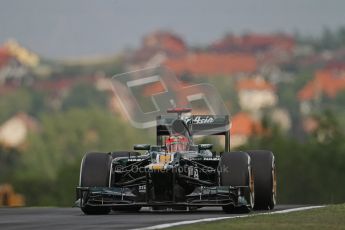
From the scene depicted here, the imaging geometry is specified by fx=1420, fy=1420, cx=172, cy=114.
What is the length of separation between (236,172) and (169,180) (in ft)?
4.72

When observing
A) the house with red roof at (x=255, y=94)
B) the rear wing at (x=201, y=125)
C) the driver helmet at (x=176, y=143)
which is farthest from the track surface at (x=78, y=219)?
the house with red roof at (x=255, y=94)

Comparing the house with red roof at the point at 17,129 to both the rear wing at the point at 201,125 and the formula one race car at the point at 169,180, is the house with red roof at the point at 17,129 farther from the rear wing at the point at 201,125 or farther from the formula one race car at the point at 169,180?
the formula one race car at the point at 169,180

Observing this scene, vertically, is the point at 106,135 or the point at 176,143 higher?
the point at 106,135

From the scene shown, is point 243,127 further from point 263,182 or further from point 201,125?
point 263,182

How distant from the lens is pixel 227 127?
107 ft

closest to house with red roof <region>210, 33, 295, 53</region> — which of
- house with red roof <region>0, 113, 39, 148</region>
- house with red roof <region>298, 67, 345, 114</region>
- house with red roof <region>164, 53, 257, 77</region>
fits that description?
house with red roof <region>164, 53, 257, 77</region>

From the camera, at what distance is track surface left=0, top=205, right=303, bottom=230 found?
2431 centimetres

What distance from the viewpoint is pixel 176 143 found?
3111 cm

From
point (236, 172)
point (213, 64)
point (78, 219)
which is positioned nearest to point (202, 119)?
point (236, 172)

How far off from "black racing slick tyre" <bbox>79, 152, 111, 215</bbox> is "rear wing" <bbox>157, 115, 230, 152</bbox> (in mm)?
2570

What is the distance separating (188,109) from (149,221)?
6.78 meters

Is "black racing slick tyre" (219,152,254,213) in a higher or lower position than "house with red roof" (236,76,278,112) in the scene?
lower

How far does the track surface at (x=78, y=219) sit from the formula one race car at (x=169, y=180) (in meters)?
0.34

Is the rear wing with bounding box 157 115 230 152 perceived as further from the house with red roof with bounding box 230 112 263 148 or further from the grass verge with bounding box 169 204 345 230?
the house with red roof with bounding box 230 112 263 148
